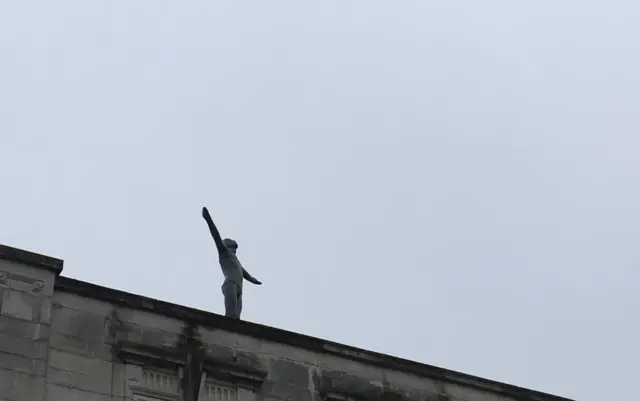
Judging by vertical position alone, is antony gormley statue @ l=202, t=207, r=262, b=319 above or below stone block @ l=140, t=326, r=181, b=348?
above

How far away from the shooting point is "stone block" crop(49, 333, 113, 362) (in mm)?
26344

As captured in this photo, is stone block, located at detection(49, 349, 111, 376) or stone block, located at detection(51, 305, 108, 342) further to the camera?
stone block, located at detection(51, 305, 108, 342)

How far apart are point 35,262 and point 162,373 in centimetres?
345

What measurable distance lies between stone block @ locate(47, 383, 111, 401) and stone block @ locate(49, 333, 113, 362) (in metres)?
0.87

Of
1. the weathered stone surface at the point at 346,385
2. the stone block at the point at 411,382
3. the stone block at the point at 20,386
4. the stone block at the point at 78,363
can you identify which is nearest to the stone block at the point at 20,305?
the stone block at the point at 78,363

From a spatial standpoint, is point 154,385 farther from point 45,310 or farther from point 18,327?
point 18,327

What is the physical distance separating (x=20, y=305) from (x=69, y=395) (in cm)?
213

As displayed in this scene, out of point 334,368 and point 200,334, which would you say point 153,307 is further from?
point 334,368

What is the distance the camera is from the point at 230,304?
1204 inches

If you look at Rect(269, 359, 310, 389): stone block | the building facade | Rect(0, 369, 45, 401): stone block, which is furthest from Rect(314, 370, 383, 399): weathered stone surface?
Rect(0, 369, 45, 401): stone block

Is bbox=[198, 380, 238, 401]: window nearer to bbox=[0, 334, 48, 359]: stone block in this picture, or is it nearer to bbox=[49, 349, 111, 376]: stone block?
bbox=[49, 349, 111, 376]: stone block

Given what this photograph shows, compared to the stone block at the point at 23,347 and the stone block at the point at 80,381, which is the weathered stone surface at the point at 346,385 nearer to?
the stone block at the point at 80,381

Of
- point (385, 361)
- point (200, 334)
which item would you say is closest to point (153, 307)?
point (200, 334)

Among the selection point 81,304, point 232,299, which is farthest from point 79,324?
point 232,299
